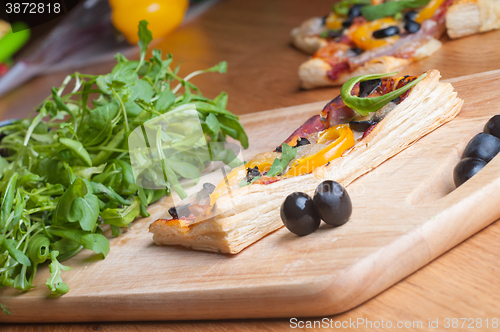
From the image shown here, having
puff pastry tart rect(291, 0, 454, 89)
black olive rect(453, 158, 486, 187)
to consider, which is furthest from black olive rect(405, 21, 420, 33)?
black olive rect(453, 158, 486, 187)

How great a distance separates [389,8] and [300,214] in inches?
99.1

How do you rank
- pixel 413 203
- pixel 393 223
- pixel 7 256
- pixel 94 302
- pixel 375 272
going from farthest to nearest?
pixel 7 256
pixel 94 302
pixel 413 203
pixel 393 223
pixel 375 272

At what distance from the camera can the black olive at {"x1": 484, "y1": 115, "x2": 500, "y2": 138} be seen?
6.43 ft

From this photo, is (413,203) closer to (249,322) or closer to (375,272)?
(375,272)

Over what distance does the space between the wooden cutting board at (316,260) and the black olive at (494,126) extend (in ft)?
0.36

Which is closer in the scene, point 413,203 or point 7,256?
point 413,203

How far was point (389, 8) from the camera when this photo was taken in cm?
367

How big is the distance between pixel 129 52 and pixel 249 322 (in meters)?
4.71

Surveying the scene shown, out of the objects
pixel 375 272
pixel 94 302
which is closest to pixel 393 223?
pixel 375 272

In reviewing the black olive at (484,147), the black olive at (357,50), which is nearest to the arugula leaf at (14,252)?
the black olive at (484,147)

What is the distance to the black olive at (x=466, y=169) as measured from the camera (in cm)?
183

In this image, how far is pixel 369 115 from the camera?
A: 2.30m

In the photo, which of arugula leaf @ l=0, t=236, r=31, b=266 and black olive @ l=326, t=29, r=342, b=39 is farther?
black olive @ l=326, t=29, r=342, b=39

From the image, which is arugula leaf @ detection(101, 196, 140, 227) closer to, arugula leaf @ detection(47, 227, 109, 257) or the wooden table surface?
arugula leaf @ detection(47, 227, 109, 257)
